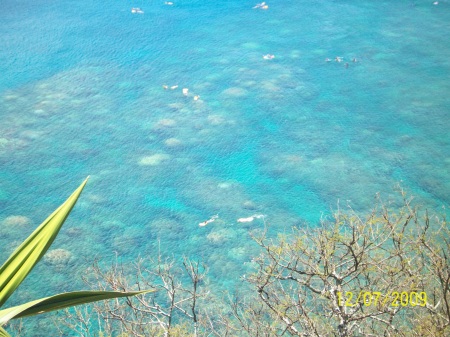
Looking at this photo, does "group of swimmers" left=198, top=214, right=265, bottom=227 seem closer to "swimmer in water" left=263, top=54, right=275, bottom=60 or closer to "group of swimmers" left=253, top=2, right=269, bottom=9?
"swimmer in water" left=263, top=54, right=275, bottom=60

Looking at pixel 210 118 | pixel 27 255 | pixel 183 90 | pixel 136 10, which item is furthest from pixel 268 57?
pixel 27 255

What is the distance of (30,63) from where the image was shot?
10.1m

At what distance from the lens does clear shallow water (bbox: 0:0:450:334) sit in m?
7.12

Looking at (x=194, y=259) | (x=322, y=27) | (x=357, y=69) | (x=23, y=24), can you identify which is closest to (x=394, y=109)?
(x=357, y=69)

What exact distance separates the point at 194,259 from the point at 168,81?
4104mm

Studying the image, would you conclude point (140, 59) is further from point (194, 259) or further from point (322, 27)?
point (194, 259)

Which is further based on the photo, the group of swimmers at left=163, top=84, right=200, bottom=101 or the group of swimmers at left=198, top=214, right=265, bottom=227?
the group of swimmers at left=163, top=84, right=200, bottom=101

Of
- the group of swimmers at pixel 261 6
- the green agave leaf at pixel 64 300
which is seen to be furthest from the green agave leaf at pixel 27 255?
the group of swimmers at pixel 261 6
